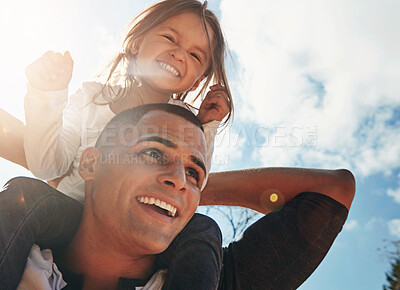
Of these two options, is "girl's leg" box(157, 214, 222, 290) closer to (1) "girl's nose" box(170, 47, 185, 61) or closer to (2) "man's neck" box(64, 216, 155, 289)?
(2) "man's neck" box(64, 216, 155, 289)

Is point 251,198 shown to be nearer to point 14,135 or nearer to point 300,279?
point 300,279

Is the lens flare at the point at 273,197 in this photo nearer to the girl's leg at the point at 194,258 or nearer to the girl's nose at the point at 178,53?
the girl's leg at the point at 194,258

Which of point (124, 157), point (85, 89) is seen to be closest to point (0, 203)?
point (124, 157)

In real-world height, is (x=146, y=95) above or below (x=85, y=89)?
above

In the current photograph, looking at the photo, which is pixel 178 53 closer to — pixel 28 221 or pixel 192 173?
pixel 192 173

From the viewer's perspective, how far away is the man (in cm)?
191

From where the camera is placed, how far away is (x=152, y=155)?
207cm

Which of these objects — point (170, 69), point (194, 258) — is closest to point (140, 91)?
point (170, 69)

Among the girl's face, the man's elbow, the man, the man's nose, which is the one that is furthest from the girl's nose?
the man's elbow

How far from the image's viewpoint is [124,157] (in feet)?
6.82

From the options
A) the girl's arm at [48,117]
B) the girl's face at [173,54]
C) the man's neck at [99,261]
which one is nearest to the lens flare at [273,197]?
the man's neck at [99,261]

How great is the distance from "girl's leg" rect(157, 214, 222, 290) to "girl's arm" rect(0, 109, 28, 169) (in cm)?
123

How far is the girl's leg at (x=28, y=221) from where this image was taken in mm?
1587

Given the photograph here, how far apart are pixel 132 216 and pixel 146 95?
4.80ft
